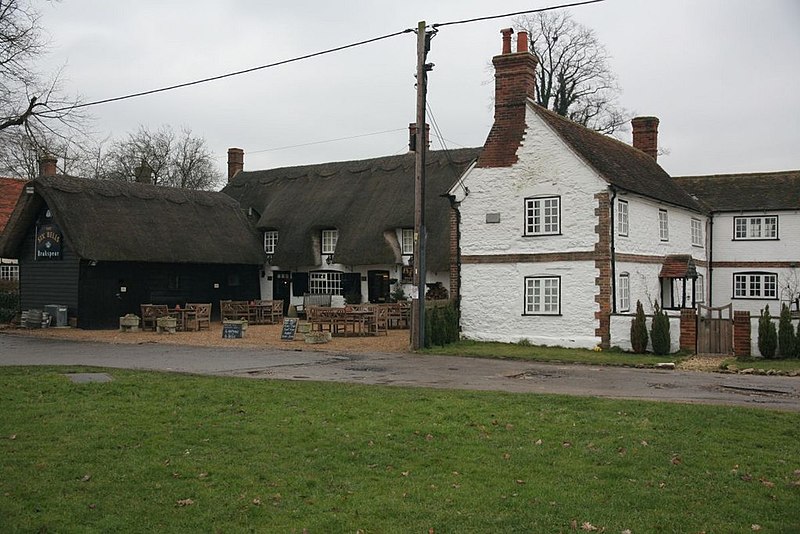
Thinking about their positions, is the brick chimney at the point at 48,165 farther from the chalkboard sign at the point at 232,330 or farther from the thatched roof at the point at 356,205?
the chalkboard sign at the point at 232,330

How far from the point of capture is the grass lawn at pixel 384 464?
23.2 feet

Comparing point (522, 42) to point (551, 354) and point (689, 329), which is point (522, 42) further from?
point (689, 329)

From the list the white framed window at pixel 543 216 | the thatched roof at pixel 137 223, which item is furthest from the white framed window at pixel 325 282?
the white framed window at pixel 543 216

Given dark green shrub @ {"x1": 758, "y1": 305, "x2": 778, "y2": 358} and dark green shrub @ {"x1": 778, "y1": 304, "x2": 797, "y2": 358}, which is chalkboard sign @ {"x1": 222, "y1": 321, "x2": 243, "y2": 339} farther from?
dark green shrub @ {"x1": 778, "y1": 304, "x2": 797, "y2": 358}

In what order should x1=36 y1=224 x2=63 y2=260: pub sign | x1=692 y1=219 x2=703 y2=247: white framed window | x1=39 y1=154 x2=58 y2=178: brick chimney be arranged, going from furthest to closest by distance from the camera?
x1=39 y1=154 x2=58 y2=178: brick chimney < x1=36 y1=224 x2=63 y2=260: pub sign < x1=692 y1=219 x2=703 y2=247: white framed window

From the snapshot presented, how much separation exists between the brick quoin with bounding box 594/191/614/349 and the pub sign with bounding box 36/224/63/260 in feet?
69.4

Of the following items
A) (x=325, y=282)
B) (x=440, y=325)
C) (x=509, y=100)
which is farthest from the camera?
(x=325, y=282)

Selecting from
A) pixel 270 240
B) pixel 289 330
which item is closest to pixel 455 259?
pixel 289 330

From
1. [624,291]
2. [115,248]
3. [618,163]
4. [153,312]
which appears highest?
[618,163]

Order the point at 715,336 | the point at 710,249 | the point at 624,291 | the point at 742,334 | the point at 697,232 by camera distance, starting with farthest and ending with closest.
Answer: the point at 710,249 < the point at 697,232 < the point at 624,291 < the point at 715,336 < the point at 742,334

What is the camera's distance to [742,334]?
20.9 meters

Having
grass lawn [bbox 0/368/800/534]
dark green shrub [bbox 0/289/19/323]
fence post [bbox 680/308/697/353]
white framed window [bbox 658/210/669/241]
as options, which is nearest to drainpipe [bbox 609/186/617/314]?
fence post [bbox 680/308/697/353]

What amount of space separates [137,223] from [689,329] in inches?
877

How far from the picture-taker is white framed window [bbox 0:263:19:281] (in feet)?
131
